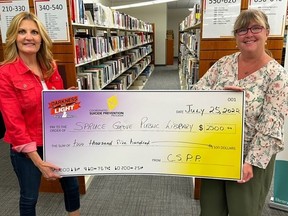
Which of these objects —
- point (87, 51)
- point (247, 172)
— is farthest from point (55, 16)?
point (247, 172)

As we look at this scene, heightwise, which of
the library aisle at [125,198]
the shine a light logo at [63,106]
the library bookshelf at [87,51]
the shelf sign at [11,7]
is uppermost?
the shelf sign at [11,7]

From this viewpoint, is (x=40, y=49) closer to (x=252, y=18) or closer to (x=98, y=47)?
(x=252, y=18)

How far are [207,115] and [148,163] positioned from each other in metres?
0.45

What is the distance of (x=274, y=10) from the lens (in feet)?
6.49

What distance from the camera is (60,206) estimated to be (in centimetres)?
240

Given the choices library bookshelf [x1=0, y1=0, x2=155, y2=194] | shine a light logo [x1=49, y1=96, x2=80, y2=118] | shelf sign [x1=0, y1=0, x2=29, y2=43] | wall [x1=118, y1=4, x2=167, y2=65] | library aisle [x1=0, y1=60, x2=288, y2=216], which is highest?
wall [x1=118, y1=4, x2=167, y2=65]

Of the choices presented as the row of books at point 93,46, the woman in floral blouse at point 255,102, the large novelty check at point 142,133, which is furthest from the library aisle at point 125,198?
the row of books at point 93,46

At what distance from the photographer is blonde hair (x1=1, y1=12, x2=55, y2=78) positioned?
146 centimetres

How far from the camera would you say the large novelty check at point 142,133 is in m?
1.41

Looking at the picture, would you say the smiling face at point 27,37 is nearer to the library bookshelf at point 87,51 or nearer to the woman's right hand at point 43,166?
the woman's right hand at point 43,166

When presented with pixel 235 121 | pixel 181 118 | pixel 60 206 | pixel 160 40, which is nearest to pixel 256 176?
pixel 235 121

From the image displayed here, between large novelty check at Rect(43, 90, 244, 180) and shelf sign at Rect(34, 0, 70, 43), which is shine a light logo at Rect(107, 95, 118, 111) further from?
shelf sign at Rect(34, 0, 70, 43)

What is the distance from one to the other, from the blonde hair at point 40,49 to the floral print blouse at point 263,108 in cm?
108

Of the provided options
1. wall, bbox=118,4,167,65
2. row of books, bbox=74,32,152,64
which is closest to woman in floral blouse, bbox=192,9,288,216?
row of books, bbox=74,32,152,64
